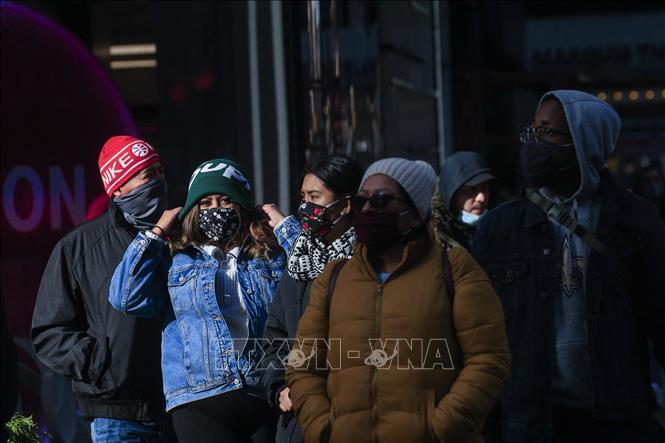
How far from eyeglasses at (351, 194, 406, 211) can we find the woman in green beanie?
3.44 ft

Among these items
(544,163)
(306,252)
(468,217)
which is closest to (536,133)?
(544,163)

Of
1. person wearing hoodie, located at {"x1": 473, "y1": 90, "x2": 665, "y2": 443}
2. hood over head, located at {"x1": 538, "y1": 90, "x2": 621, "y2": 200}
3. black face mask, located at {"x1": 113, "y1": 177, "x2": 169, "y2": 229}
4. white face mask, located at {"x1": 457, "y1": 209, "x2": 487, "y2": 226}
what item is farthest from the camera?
white face mask, located at {"x1": 457, "y1": 209, "x2": 487, "y2": 226}

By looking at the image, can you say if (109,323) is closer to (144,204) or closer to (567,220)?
(144,204)

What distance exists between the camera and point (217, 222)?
496 cm

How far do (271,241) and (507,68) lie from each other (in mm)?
15277

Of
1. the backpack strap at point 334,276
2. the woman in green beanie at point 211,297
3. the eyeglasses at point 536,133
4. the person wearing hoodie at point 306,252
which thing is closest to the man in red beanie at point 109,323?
→ the woman in green beanie at point 211,297

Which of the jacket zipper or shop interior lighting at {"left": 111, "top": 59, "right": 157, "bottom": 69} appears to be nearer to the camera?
the jacket zipper

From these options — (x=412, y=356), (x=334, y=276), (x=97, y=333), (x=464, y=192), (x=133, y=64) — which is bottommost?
(x=97, y=333)

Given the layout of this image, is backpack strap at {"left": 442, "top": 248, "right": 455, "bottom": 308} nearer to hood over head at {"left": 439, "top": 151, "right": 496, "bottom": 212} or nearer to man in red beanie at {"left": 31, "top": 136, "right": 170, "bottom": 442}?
man in red beanie at {"left": 31, "top": 136, "right": 170, "bottom": 442}

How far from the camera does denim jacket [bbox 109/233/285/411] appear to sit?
479 centimetres

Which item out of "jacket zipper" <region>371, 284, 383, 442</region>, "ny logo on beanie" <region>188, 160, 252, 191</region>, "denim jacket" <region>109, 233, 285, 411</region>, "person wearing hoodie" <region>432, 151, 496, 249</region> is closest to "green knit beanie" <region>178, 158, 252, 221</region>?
"ny logo on beanie" <region>188, 160, 252, 191</region>

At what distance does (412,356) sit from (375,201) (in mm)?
535

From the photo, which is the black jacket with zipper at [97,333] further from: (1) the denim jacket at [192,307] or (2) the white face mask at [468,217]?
(2) the white face mask at [468,217]

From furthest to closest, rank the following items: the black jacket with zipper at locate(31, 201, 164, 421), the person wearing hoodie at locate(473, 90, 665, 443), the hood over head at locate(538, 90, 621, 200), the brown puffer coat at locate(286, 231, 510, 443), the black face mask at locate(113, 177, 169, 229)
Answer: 1. the black face mask at locate(113, 177, 169, 229)
2. the black jacket with zipper at locate(31, 201, 164, 421)
3. the hood over head at locate(538, 90, 621, 200)
4. the person wearing hoodie at locate(473, 90, 665, 443)
5. the brown puffer coat at locate(286, 231, 510, 443)
